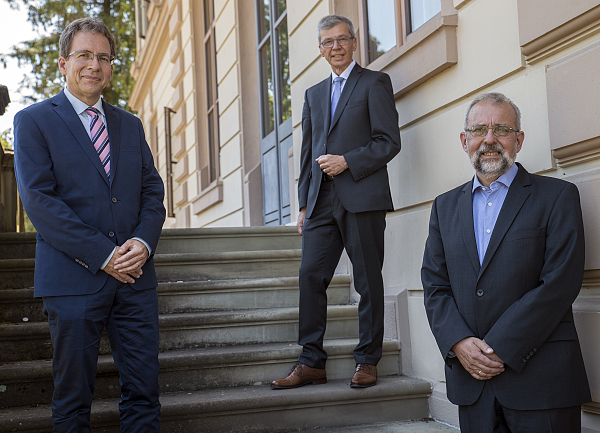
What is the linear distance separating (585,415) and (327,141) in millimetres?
1855

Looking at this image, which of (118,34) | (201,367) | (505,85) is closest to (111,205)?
(201,367)

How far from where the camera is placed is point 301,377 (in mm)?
3168

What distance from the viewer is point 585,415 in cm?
226

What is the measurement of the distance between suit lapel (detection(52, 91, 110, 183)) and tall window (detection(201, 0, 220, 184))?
6.22 meters

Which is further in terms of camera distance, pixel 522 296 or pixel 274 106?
pixel 274 106

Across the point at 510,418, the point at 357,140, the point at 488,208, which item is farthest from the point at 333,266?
the point at 510,418

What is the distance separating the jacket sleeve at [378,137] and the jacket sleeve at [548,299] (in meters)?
1.23

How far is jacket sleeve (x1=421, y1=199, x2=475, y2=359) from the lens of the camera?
2.17m

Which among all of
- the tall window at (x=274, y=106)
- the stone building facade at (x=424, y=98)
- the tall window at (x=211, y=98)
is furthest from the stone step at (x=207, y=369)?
the tall window at (x=211, y=98)

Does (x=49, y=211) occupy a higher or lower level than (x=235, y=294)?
higher

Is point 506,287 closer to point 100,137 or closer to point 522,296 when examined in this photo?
point 522,296

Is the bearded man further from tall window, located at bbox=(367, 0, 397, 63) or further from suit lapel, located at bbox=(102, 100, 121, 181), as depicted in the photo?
tall window, located at bbox=(367, 0, 397, 63)

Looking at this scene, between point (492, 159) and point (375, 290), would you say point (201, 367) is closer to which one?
point (375, 290)

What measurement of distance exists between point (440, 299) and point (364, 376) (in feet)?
3.37
